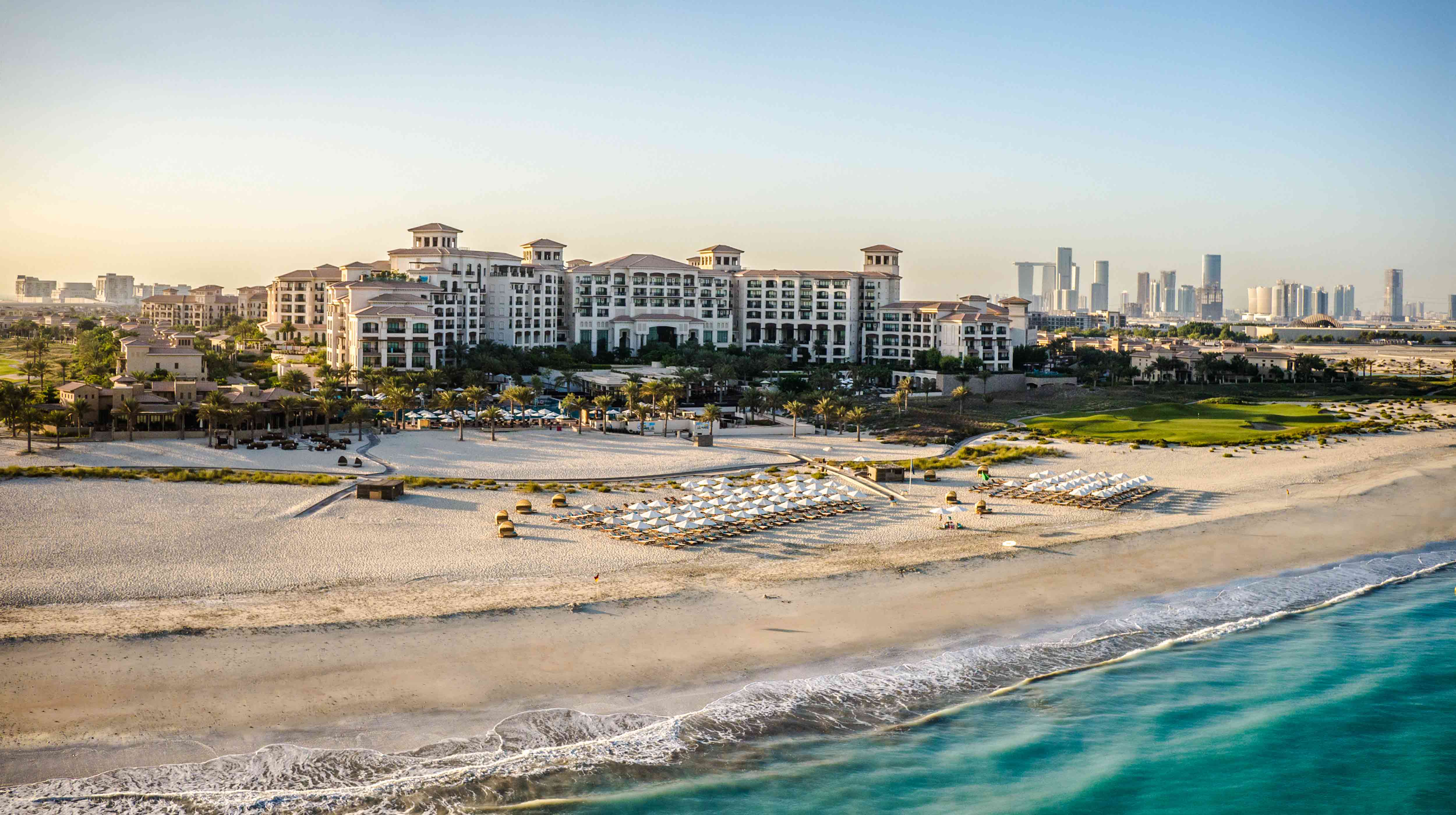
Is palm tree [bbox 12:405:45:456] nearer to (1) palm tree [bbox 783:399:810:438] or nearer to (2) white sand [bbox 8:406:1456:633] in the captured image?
(2) white sand [bbox 8:406:1456:633]

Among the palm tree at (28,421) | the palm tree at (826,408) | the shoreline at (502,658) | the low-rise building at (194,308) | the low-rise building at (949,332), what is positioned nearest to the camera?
the shoreline at (502,658)

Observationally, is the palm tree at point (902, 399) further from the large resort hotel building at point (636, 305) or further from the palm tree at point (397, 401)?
the palm tree at point (397, 401)

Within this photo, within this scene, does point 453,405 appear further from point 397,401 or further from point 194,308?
point 194,308


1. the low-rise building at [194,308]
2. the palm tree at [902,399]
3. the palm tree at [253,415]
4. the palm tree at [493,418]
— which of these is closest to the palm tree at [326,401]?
the palm tree at [253,415]

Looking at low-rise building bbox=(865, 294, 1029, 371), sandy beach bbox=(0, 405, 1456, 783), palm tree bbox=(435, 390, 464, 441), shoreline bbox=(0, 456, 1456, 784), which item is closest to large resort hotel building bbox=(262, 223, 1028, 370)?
low-rise building bbox=(865, 294, 1029, 371)

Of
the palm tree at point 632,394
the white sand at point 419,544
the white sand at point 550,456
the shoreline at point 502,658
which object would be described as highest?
the palm tree at point 632,394

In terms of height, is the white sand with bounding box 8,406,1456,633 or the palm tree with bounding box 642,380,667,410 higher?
the palm tree with bounding box 642,380,667,410

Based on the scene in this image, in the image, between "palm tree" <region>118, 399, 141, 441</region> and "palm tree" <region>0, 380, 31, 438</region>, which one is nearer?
"palm tree" <region>0, 380, 31, 438</region>
